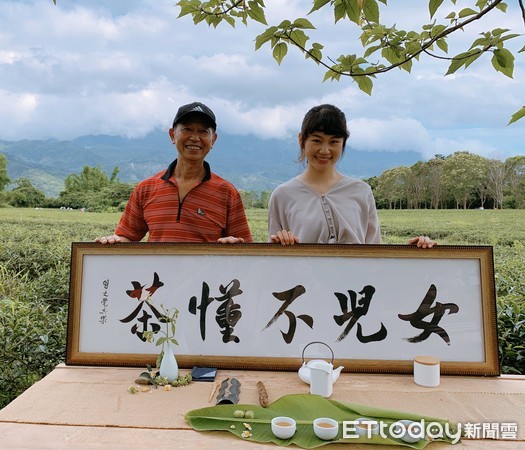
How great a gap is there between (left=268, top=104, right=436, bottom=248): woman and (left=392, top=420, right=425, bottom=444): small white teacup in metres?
0.74

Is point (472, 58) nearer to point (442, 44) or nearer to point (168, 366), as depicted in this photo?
point (442, 44)

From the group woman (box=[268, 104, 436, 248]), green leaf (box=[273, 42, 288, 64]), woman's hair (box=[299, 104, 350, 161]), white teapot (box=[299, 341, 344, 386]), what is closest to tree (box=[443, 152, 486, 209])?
woman (box=[268, 104, 436, 248])

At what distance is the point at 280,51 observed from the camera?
1514mm

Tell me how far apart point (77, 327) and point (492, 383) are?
1.46 metres

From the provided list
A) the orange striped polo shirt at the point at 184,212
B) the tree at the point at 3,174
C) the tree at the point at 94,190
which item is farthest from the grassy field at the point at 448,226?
the orange striped polo shirt at the point at 184,212

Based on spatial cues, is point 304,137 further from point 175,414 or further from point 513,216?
point 513,216

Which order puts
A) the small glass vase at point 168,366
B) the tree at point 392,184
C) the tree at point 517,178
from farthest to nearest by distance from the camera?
1. the tree at point 392,184
2. the tree at point 517,178
3. the small glass vase at point 168,366

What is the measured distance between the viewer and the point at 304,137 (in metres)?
1.74

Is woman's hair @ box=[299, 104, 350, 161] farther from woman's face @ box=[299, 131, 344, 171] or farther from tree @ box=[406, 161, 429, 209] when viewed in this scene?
tree @ box=[406, 161, 429, 209]

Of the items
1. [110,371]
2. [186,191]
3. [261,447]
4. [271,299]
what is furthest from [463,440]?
[186,191]

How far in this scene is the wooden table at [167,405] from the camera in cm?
108

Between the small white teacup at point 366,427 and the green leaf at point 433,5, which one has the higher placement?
the green leaf at point 433,5

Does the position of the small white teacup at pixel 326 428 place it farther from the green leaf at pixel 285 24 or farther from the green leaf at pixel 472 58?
the green leaf at pixel 285 24

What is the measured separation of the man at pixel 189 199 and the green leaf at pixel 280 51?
1.20 feet
